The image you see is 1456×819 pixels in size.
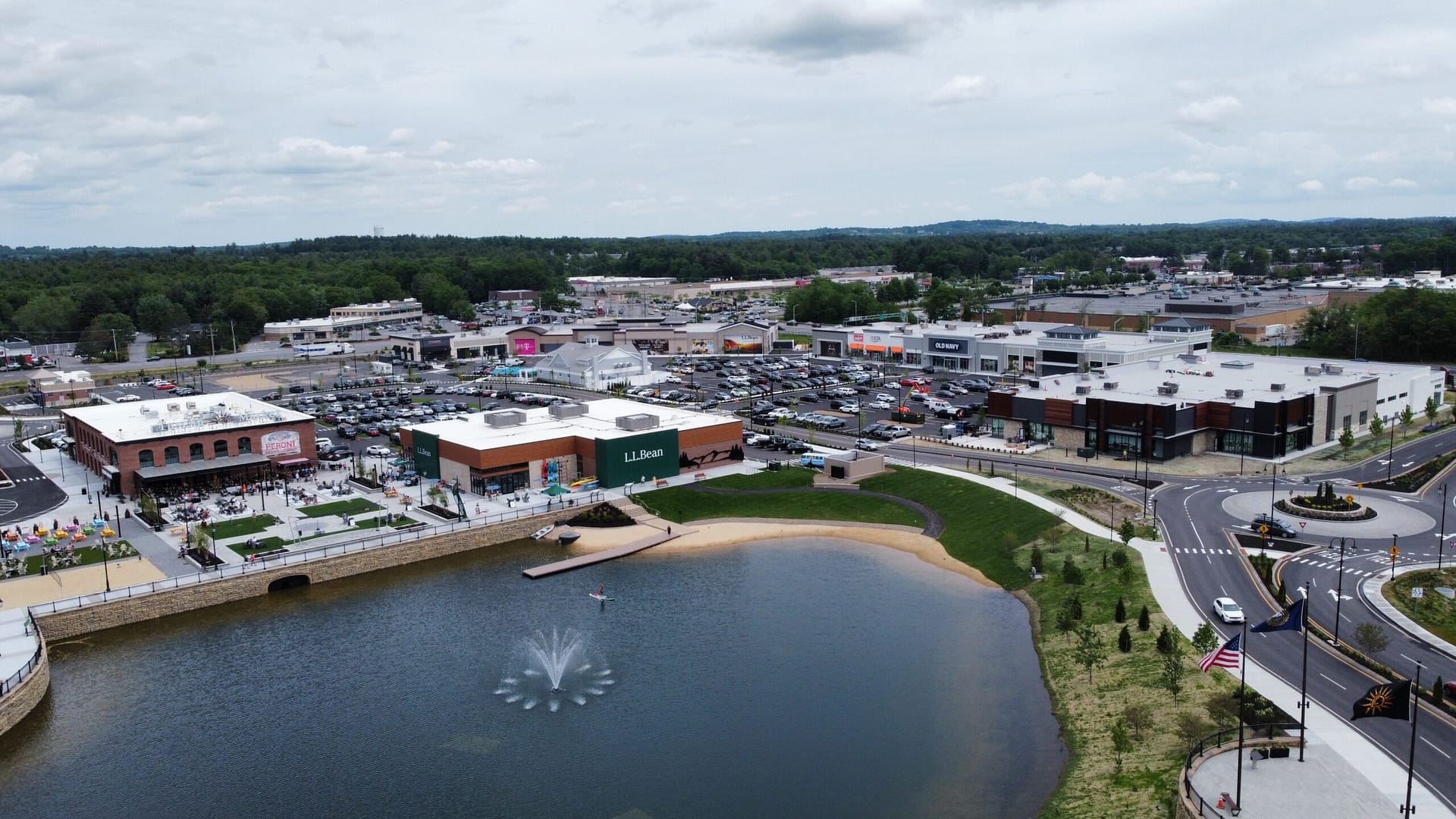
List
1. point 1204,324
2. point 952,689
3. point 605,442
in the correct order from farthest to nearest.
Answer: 1. point 1204,324
2. point 605,442
3. point 952,689

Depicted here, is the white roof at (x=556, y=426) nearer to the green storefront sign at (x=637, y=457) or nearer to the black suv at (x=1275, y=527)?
the green storefront sign at (x=637, y=457)

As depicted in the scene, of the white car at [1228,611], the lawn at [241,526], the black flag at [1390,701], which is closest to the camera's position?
the black flag at [1390,701]

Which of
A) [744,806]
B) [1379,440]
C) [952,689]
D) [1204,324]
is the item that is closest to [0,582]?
[744,806]

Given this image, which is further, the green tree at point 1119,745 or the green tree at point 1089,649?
the green tree at point 1089,649

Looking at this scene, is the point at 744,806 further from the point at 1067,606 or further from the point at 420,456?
the point at 420,456

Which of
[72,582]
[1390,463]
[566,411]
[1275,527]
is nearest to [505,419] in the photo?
[566,411]

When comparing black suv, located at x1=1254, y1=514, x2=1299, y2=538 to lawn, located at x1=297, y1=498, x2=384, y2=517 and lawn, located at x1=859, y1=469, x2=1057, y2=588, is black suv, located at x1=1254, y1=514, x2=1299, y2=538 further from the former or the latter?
lawn, located at x1=297, y1=498, x2=384, y2=517

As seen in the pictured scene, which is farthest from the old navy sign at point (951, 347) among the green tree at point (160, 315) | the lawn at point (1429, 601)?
the green tree at point (160, 315)
